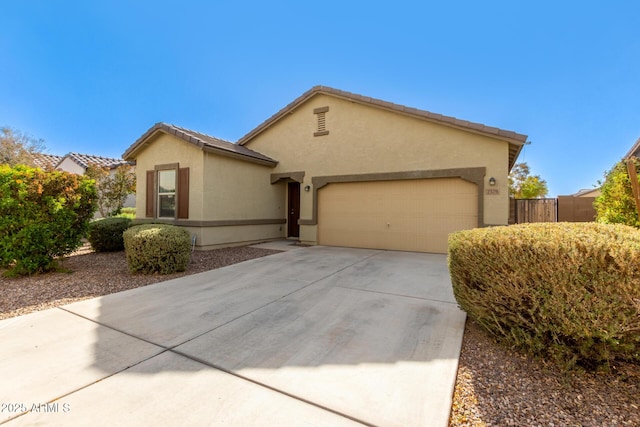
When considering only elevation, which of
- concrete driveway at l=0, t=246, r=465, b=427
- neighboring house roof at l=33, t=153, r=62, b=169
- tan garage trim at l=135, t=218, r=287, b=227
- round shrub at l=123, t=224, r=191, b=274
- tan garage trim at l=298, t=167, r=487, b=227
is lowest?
concrete driveway at l=0, t=246, r=465, b=427

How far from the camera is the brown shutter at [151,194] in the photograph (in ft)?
34.5

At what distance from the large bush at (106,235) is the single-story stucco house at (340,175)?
144 cm

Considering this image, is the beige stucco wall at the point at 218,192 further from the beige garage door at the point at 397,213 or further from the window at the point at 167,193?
the beige garage door at the point at 397,213

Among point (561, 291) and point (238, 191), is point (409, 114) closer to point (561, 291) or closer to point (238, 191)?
point (238, 191)

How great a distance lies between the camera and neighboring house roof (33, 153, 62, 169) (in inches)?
730

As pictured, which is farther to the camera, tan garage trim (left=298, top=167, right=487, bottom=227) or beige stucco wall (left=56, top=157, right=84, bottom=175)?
beige stucco wall (left=56, top=157, right=84, bottom=175)

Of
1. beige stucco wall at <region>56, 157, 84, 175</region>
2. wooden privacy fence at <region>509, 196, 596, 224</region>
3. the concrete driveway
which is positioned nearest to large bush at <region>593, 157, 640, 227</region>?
wooden privacy fence at <region>509, 196, 596, 224</region>

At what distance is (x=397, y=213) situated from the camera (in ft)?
31.6

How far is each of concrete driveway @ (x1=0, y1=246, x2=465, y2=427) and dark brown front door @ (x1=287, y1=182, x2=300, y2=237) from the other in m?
7.41

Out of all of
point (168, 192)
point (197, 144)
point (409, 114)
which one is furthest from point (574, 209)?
point (168, 192)

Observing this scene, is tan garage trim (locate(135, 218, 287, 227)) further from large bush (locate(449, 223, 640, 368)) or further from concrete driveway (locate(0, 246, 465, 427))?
large bush (locate(449, 223, 640, 368))

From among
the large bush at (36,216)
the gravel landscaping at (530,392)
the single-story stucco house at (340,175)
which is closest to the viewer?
the gravel landscaping at (530,392)

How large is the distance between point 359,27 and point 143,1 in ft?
24.2

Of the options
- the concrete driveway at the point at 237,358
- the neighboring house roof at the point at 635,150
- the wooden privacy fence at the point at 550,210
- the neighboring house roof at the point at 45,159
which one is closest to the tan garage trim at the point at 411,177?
the wooden privacy fence at the point at 550,210
